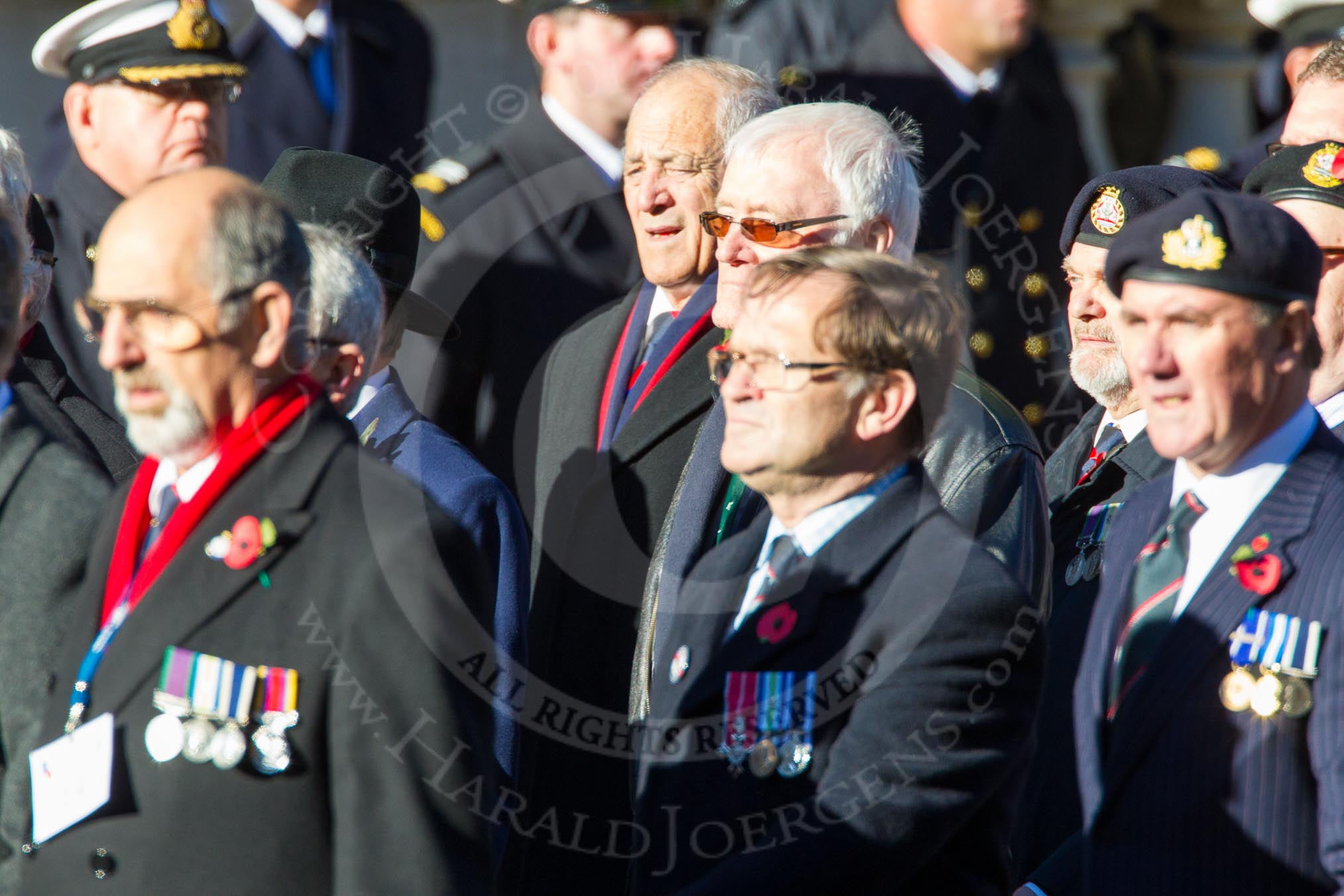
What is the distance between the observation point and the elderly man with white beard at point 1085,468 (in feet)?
11.5

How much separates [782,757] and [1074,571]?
44.4 inches

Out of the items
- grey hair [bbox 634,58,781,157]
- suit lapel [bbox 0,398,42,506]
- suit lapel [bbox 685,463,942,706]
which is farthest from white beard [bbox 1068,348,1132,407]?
suit lapel [bbox 0,398,42,506]

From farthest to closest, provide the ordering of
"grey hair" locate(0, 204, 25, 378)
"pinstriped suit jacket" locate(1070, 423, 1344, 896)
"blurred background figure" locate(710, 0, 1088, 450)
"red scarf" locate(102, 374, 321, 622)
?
"blurred background figure" locate(710, 0, 1088, 450) → "grey hair" locate(0, 204, 25, 378) → "red scarf" locate(102, 374, 321, 622) → "pinstriped suit jacket" locate(1070, 423, 1344, 896)

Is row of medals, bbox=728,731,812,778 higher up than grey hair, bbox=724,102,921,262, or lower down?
lower down

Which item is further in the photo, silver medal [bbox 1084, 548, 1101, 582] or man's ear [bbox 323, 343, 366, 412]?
silver medal [bbox 1084, 548, 1101, 582]

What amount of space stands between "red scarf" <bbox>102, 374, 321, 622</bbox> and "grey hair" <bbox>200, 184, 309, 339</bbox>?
0.13m

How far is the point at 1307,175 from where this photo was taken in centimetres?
362

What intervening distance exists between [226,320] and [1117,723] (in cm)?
145

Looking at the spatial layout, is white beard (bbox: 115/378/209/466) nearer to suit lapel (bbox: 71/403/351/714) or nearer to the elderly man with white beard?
suit lapel (bbox: 71/403/351/714)

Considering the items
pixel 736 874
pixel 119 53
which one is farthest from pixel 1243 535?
pixel 119 53

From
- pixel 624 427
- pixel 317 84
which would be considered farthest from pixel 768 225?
pixel 317 84

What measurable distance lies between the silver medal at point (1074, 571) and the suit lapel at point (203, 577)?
5.34ft

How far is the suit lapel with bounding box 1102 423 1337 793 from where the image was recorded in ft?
8.34

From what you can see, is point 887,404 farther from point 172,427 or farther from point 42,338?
point 42,338
